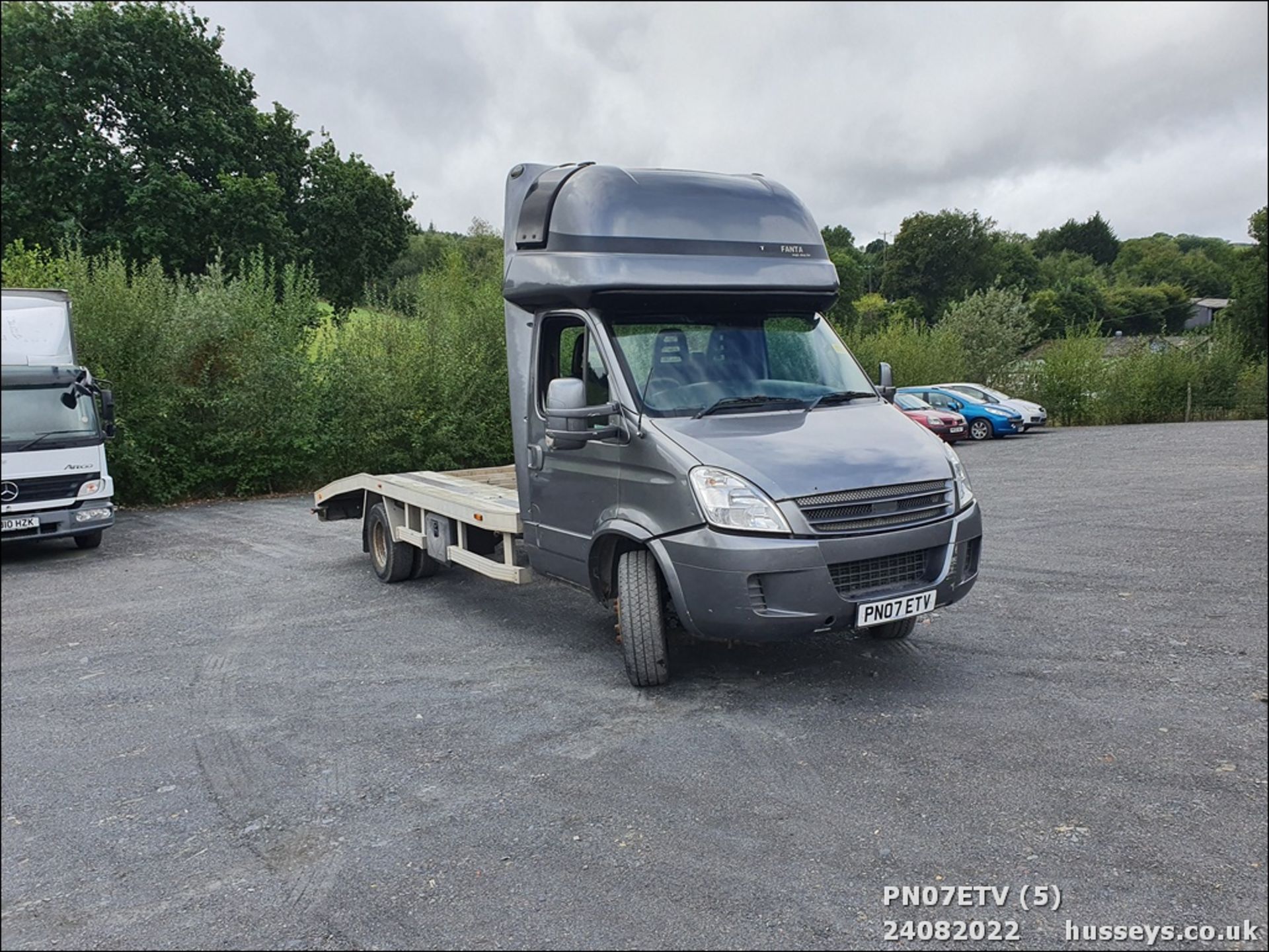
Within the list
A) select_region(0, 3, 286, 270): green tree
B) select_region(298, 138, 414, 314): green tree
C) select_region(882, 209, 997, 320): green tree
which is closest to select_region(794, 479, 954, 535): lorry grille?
select_region(0, 3, 286, 270): green tree

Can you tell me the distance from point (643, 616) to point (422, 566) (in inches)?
159

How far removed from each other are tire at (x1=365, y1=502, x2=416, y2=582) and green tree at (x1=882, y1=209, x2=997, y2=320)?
6744cm

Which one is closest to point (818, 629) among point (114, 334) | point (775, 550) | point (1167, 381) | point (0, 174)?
point (775, 550)

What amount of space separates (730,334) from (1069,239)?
7.07 ft

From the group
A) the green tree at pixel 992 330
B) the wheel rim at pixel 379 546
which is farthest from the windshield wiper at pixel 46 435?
the green tree at pixel 992 330

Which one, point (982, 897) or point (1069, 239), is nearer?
point (982, 897)

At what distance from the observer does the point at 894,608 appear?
4781mm

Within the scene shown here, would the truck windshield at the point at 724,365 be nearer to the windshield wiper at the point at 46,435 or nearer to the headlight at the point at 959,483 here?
the headlight at the point at 959,483

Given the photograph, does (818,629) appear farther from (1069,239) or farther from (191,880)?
(191,880)

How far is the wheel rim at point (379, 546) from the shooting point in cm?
856

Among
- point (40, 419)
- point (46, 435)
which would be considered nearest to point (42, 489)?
point (40, 419)

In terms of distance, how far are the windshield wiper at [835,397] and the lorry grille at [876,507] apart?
0.82 metres

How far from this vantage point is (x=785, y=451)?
4.80 m

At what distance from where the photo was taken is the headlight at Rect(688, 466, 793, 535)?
181 inches
